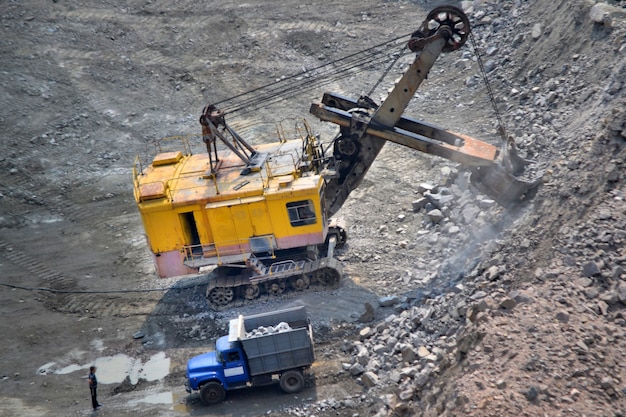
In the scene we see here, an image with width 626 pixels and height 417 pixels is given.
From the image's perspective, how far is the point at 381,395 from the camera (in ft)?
44.0

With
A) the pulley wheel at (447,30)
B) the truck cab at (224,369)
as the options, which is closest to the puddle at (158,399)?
the truck cab at (224,369)

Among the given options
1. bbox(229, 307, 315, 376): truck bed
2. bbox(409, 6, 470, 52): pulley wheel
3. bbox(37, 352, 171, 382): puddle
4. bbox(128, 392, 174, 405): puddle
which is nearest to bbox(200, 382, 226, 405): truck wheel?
bbox(229, 307, 315, 376): truck bed

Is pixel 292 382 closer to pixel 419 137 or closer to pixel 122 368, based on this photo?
pixel 122 368

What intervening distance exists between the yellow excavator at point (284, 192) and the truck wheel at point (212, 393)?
11.6 feet

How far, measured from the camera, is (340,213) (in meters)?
21.1

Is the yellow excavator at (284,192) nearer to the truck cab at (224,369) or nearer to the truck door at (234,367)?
the truck cab at (224,369)

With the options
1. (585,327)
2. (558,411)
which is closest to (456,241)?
(585,327)

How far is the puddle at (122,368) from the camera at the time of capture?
15680 mm

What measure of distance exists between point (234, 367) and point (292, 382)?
1.19 meters

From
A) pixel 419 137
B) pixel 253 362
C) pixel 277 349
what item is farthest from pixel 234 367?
pixel 419 137

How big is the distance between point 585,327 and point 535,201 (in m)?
4.94

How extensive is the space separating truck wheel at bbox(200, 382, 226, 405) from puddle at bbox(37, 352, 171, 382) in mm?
1706

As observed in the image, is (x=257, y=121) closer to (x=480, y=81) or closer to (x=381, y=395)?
(x=480, y=81)

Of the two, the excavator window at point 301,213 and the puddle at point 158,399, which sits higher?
the excavator window at point 301,213
